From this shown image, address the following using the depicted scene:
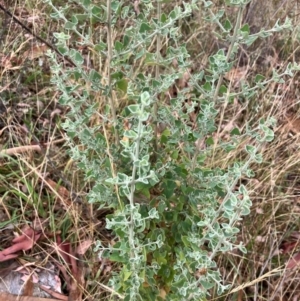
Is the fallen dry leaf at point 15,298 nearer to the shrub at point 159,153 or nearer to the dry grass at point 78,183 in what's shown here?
the dry grass at point 78,183

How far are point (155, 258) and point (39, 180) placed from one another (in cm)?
60

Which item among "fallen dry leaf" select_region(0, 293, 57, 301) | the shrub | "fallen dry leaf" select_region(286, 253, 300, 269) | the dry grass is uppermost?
the shrub

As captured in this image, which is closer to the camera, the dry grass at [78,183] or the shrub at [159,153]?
the shrub at [159,153]

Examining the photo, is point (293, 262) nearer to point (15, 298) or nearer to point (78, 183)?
point (78, 183)

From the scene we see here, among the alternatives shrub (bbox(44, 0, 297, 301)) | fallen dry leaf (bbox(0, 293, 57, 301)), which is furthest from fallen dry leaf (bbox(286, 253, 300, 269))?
fallen dry leaf (bbox(0, 293, 57, 301))

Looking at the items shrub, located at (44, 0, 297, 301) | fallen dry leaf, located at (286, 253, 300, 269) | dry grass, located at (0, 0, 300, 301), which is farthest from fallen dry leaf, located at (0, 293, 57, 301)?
fallen dry leaf, located at (286, 253, 300, 269)

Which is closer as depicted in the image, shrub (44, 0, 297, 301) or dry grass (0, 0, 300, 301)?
shrub (44, 0, 297, 301)

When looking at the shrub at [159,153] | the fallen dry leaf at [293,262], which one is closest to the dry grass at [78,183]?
the fallen dry leaf at [293,262]

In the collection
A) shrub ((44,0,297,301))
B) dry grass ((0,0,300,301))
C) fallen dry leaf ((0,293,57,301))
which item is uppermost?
shrub ((44,0,297,301))

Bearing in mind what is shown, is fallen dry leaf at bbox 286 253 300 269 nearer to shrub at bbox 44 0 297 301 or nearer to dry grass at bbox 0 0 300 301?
dry grass at bbox 0 0 300 301


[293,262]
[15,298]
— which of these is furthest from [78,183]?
[293,262]

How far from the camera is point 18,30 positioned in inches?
78.7

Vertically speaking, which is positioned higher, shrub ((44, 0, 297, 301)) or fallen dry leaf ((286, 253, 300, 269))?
shrub ((44, 0, 297, 301))

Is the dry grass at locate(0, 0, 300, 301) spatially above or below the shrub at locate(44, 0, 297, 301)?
below
